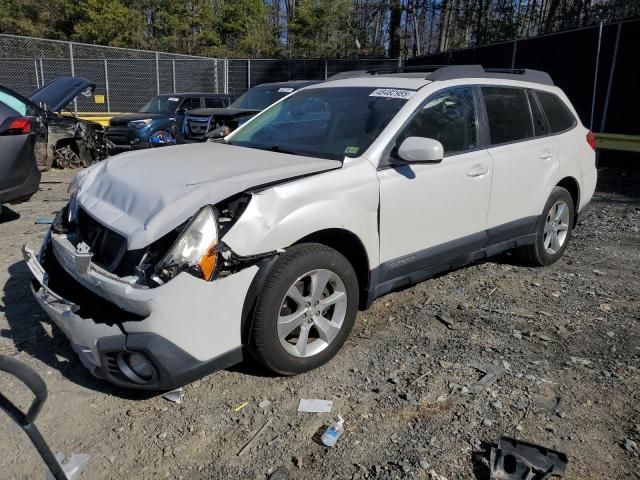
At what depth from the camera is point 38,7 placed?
116 ft

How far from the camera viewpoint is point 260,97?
1115cm

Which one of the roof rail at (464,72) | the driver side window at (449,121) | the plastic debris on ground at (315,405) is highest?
the roof rail at (464,72)

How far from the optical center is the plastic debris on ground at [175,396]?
115 inches

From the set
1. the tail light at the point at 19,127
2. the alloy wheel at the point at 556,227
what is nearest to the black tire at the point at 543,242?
the alloy wheel at the point at 556,227

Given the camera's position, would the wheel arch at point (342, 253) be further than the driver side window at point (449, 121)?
No

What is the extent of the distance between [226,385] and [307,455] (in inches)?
29.6

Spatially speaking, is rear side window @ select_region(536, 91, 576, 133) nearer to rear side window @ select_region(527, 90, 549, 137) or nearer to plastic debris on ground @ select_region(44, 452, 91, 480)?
rear side window @ select_region(527, 90, 549, 137)

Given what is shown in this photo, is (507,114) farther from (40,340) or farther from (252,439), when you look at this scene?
(40,340)

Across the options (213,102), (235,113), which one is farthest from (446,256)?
(213,102)

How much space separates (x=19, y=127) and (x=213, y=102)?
8413 millimetres

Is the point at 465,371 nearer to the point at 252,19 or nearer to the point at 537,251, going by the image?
the point at 537,251

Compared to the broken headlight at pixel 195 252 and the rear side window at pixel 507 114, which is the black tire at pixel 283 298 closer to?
the broken headlight at pixel 195 252

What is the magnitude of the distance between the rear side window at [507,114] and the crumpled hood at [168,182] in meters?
1.67

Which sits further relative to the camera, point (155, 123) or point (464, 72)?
point (155, 123)
